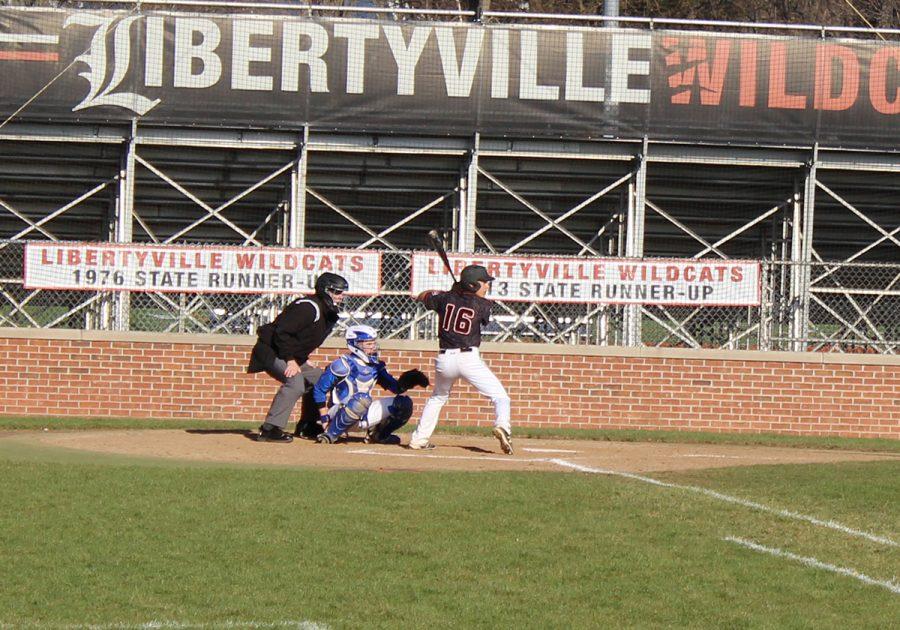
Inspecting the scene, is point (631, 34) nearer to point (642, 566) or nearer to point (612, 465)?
point (612, 465)

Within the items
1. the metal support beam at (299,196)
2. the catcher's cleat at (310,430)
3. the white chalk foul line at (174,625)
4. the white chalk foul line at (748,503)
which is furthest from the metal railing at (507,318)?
the white chalk foul line at (174,625)

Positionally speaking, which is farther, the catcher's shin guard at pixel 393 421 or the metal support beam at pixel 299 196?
the metal support beam at pixel 299 196

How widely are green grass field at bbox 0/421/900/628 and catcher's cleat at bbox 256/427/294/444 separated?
2682 millimetres

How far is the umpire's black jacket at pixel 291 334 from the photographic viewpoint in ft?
42.4

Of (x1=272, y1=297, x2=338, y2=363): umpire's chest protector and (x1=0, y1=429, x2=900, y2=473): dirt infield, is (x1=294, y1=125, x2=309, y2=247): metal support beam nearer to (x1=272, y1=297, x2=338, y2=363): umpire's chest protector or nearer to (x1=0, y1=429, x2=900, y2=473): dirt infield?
(x1=0, y1=429, x2=900, y2=473): dirt infield

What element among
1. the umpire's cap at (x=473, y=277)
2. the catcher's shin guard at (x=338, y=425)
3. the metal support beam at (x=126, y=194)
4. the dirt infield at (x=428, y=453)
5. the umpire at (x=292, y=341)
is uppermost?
the metal support beam at (x=126, y=194)

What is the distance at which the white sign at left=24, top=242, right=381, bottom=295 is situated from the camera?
1752 centimetres

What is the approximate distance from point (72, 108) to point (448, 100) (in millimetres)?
5548

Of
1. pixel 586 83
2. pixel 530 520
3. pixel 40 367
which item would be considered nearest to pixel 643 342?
pixel 586 83

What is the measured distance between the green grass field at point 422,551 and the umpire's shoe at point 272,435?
105 inches

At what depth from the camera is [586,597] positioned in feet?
21.2

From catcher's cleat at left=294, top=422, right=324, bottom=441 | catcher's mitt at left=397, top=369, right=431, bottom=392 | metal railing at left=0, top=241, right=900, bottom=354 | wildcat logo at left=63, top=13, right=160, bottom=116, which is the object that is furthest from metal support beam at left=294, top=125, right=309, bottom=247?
catcher's mitt at left=397, top=369, right=431, bottom=392

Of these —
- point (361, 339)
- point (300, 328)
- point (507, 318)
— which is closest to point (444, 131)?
point (507, 318)

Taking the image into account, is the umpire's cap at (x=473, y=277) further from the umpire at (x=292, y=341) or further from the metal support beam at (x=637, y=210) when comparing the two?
the metal support beam at (x=637, y=210)
